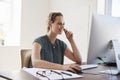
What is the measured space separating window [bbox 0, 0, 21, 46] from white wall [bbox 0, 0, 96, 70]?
11cm

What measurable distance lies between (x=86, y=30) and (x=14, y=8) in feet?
4.30

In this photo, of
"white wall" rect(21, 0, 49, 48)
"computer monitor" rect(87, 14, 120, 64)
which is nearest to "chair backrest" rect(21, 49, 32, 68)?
"computer monitor" rect(87, 14, 120, 64)

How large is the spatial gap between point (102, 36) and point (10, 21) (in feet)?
7.49

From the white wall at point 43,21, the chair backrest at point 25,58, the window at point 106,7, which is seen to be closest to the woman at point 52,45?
the chair backrest at point 25,58

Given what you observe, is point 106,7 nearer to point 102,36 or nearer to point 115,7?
point 115,7

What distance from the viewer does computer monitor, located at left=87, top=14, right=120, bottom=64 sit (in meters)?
1.53

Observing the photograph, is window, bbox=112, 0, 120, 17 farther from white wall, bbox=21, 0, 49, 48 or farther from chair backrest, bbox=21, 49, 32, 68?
chair backrest, bbox=21, 49, 32, 68

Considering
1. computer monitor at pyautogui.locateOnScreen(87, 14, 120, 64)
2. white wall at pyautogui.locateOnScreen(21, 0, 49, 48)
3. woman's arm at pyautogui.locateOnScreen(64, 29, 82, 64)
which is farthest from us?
white wall at pyautogui.locateOnScreen(21, 0, 49, 48)

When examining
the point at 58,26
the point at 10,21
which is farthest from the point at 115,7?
the point at 10,21

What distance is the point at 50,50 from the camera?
79.1 inches

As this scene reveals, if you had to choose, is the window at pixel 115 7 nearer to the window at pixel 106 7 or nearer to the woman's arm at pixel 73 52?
the window at pixel 106 7

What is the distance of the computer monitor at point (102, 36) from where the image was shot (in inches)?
60.1

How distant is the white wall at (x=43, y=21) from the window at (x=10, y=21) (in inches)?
4.4

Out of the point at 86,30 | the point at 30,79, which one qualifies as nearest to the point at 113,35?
the point at 30,79
